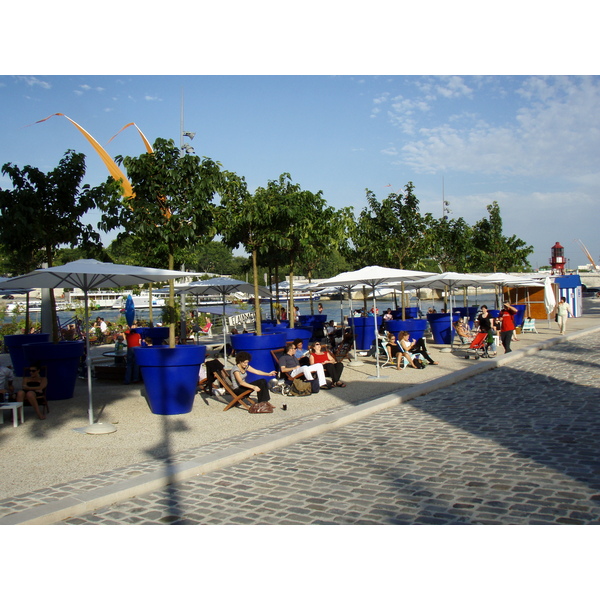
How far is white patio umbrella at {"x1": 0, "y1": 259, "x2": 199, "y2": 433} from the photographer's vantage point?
7832 millimetres

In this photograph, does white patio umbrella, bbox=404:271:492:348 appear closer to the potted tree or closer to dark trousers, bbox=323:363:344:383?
dark trousers, bbox=323:363:344:383

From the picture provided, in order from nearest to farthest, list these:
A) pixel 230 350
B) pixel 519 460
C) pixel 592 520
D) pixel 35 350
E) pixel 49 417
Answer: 1. pixel 592 520
2. pixel 519 460
3. pixel 49 417
4. pixel 35 350
5. pixel 230 350

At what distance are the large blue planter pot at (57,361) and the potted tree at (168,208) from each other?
5.95 ft

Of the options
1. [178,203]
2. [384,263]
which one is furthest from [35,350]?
[384,263]

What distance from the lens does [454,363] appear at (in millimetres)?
14109

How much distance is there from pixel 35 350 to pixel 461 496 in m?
7.24

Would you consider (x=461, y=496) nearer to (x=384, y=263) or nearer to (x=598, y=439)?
(x=598, y=439)

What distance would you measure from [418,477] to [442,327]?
14012mm

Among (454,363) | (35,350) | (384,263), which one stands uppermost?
(384,263)

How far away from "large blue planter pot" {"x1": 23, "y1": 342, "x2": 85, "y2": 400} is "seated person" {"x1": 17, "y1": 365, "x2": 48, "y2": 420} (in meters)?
0.63

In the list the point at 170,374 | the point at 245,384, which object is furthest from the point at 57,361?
the point at 245,384

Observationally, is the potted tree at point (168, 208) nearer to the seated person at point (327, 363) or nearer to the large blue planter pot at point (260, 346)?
the large blue planter pot at point (260, 346)

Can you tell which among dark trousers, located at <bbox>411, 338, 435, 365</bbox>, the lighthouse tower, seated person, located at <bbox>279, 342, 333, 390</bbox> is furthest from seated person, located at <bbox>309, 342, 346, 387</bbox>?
the lighthouse tower

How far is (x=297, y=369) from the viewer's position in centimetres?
1058
